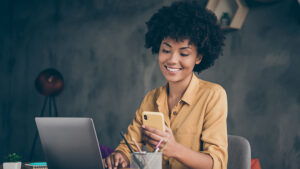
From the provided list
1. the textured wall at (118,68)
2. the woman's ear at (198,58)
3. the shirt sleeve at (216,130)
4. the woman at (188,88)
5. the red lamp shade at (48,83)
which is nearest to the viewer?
the shirt sleeve at (216,130)

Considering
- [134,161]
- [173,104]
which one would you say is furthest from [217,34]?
[134,161]

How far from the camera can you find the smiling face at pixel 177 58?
151cm

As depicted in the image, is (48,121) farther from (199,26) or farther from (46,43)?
(46,43)

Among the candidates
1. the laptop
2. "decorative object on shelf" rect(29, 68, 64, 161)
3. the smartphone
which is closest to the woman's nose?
the smartphone

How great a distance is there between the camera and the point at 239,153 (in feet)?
5.22

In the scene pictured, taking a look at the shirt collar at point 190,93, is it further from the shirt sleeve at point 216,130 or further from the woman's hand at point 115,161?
the woman's hand at point 115,161

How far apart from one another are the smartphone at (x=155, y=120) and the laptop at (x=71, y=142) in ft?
0.59

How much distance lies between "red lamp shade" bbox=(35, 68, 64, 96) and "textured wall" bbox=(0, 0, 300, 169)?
332 mm

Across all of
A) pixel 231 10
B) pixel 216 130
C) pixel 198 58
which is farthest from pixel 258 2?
pixel 216 130

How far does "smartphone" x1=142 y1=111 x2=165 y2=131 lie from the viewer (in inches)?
43.4

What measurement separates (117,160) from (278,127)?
1.81 metres

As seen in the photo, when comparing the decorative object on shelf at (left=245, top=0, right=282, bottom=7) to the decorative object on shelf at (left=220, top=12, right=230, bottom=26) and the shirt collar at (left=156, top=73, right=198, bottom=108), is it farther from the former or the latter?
the shirt collar at (left=156, top=73, right=198, bottom=108)

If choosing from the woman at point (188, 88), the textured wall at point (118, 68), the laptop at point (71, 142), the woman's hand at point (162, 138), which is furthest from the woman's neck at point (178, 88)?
the textured wall at point (118, 68)

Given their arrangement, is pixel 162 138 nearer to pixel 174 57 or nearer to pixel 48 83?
pixel 174 57
